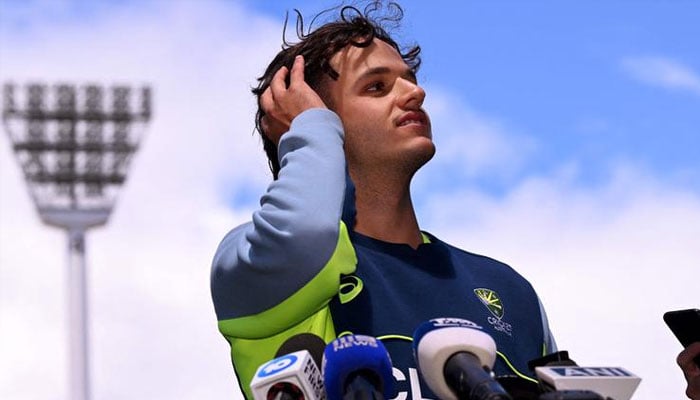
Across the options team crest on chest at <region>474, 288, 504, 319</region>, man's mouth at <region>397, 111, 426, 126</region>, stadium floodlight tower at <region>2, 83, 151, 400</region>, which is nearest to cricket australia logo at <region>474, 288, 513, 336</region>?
team crest on chest at <region>474, 288, 504, 319</region>

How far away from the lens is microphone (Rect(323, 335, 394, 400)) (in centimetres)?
315

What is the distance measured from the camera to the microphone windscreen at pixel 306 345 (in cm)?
369

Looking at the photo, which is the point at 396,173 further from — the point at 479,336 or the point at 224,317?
the point at 479,336

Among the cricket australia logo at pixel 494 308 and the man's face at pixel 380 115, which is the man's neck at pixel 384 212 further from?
the cricket australia logo at pixel 494 308

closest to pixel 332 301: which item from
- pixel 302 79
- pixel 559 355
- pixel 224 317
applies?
pixel 224 317

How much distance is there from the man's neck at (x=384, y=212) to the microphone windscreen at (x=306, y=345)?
0.93m

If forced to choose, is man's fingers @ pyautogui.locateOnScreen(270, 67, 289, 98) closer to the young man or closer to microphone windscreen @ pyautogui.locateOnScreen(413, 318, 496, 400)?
the young man

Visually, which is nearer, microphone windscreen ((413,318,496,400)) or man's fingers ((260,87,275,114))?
microphone windscreen ((413,318,496,400))

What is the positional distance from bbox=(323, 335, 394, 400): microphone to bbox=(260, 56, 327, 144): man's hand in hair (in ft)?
4.19

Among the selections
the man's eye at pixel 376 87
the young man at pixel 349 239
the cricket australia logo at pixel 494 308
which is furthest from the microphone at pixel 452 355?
the man's eye at pixel 376 87

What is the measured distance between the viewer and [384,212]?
15.2ft

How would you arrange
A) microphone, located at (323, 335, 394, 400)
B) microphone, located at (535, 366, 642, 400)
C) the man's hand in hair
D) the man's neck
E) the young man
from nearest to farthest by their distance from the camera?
microphone, located at (535, 366, 642, 400), microphone, located at (323, 335, 394, 400), the young man, the man's hand in hair, the man's neck

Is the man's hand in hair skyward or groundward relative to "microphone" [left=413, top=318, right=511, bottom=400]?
skyward

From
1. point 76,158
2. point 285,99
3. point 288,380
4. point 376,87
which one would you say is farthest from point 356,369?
point 76,158
